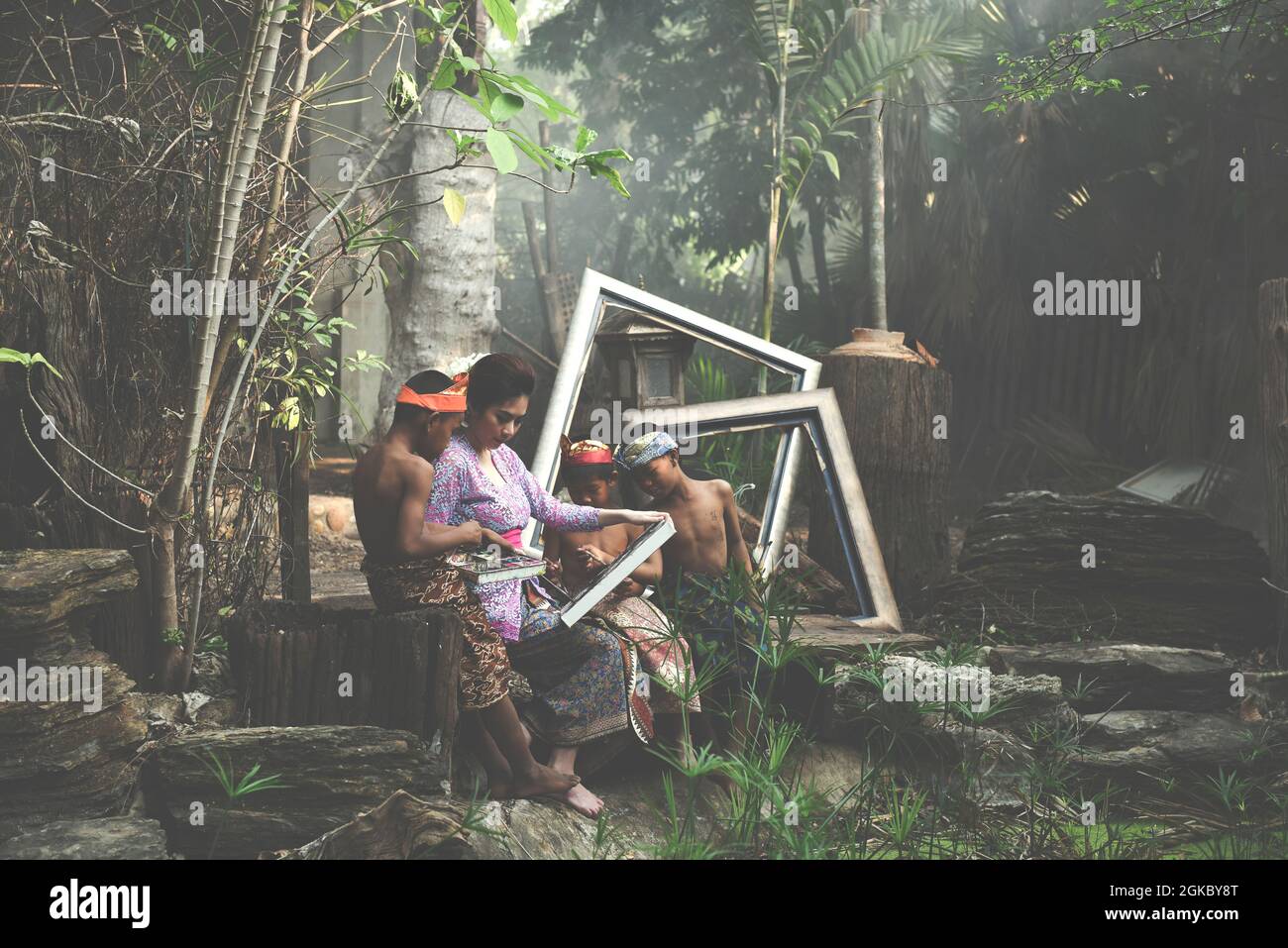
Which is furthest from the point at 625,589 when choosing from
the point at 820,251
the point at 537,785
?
the point at 820,251

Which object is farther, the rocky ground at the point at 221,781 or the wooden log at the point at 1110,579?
the wooden log at the point at 1110,579

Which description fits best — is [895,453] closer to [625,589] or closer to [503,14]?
[625,589]

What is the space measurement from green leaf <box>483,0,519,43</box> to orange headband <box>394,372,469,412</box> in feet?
3.72

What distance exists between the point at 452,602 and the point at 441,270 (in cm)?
350

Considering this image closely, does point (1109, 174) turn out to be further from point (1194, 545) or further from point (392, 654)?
point (392, 654)

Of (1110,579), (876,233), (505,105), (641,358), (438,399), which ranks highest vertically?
(876,233)

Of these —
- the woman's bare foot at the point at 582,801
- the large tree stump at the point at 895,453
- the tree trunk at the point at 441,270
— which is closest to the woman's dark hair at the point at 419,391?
the woman's bare foot at the point at 582,801

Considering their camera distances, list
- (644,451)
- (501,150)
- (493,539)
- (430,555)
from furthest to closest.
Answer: (644,451) < (493,539) < (430,555) < (501,150)

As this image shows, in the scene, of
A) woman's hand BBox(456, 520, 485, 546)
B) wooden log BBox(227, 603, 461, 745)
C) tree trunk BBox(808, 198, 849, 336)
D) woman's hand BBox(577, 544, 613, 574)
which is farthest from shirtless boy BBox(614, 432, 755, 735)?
tree trunk BBox(808, 198, 849, 336)

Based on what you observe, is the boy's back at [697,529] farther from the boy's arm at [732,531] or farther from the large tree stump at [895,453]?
the large tree stump at [895,453]

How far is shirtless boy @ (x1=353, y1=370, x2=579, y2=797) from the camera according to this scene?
3934 mm

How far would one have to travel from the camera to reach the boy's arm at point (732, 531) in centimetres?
472

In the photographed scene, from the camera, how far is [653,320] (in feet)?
18.6

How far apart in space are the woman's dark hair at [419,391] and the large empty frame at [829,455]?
1477 millimetres
